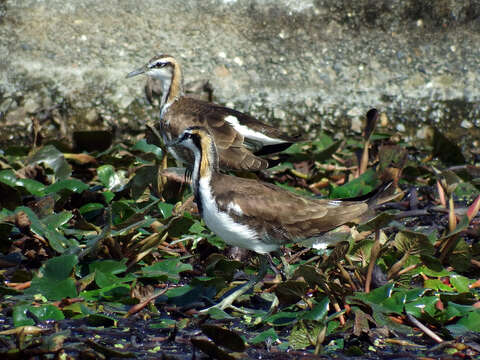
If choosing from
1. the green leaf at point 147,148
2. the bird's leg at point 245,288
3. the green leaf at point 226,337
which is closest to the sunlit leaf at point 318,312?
the green leaf at point 226,337

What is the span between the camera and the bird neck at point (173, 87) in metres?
6.16

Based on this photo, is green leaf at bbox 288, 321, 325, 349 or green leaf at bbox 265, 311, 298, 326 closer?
→ green leaf at bbox 288, 321, 325, 349

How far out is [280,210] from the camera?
396 cm

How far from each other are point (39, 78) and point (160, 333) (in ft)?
11.4

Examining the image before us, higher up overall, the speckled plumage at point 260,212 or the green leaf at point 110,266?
the speckled plumage at point 260,212

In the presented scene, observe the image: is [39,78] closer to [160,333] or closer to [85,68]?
[85,68]

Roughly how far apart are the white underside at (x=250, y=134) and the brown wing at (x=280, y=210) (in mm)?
1526

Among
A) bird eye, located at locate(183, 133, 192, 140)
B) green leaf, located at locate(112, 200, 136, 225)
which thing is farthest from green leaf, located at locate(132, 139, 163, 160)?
bird eye, located at locate(183, 133, 192, 140)

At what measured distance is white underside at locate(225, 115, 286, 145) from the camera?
5555 millimetres

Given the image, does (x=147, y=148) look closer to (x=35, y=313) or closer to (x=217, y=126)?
(x=217, y=126)

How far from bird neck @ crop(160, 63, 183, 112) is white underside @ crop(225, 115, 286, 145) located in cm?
76

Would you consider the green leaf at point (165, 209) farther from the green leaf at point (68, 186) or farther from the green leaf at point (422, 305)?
the green leaf at point (422, 305)

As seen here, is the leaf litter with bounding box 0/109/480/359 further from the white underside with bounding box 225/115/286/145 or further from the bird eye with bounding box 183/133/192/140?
the white underside with bounding box 225/115/286/145

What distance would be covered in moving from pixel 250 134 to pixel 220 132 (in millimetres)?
278
